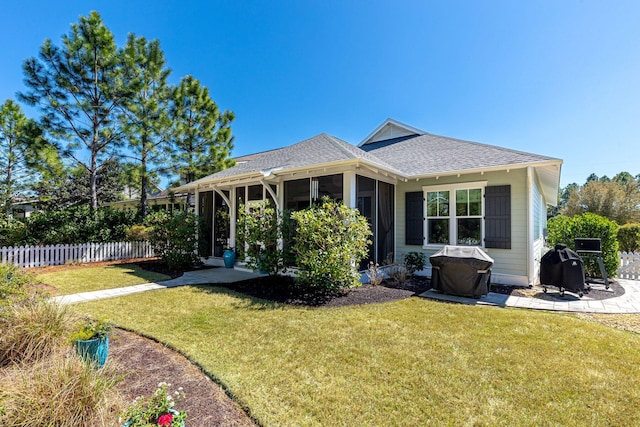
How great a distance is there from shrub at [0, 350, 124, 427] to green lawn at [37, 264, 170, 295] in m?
5.72

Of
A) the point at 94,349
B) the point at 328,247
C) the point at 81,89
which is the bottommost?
the point at 94,349

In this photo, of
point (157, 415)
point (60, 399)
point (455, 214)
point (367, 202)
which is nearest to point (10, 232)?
point (60, 399)

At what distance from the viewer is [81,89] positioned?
40.7 ft

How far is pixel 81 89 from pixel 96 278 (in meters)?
9.62

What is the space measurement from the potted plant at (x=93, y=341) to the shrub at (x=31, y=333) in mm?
229

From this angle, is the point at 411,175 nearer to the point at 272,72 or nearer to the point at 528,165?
the point at 528,165

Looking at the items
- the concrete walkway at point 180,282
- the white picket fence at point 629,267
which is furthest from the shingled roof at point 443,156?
the concrete walkway at point 180,282

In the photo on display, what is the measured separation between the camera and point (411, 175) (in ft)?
28.4

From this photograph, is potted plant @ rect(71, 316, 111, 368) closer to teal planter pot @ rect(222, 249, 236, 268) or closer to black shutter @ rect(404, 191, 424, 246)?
teal planter pot @ rect(222, 249, 236, 268)

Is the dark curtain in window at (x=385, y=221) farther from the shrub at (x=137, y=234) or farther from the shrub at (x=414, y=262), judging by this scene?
the shrub at (x=137, y=234)

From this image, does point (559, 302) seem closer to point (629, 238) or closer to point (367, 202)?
point (367, 202)

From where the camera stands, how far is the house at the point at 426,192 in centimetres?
739

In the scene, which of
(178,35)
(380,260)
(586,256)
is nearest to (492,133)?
(586,256)

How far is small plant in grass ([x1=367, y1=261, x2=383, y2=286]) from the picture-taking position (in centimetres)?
730
